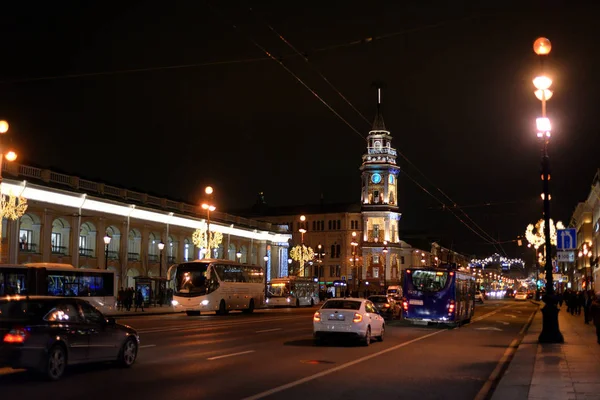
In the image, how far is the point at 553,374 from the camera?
15.0 meters

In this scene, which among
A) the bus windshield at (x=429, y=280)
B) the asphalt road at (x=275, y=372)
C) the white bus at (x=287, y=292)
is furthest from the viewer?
the white bus at (x=287, y=292)

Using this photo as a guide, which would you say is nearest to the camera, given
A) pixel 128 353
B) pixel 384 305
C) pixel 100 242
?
pixel 128 353

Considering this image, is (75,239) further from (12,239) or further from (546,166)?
(546,166)

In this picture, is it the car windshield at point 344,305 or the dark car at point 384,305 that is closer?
the car windshield at point 344,305

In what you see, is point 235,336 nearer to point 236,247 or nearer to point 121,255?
point 121,255

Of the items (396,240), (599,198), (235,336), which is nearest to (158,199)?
(599,198)

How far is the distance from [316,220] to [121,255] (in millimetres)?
81278

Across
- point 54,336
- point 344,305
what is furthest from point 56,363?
point 344,305

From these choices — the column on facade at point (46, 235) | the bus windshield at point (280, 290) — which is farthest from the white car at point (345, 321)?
the bus windshield at point (280, 290)

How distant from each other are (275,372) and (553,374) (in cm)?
542

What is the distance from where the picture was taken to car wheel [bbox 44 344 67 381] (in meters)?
13.3

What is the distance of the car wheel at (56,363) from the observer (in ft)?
43.6

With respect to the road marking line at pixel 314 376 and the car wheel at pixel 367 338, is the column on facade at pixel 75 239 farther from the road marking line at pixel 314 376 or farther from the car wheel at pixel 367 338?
the road marking line at pixel 314 376

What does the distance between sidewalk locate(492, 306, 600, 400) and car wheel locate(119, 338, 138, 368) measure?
7243mm
